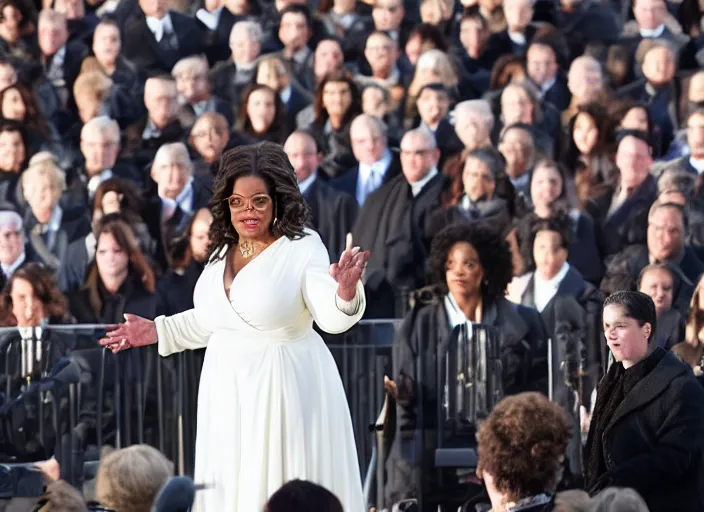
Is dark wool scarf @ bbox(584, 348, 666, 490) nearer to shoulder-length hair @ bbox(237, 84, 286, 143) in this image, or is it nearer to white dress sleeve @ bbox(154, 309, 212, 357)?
white dress sleeve @ bbox(154, 309, 212, 357)

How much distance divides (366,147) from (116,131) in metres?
1.71

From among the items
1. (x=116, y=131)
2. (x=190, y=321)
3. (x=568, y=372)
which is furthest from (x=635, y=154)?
(x=190, y=321)

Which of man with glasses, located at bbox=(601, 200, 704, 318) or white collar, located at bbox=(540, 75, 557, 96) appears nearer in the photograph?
man with glasses, located at bbox=(601, 200, 704, 318)

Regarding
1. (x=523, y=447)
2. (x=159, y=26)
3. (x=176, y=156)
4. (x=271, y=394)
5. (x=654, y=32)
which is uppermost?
(x=159, y=26)

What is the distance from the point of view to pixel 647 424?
5.40 m

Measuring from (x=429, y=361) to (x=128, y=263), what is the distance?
2.08m

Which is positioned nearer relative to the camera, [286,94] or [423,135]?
[423,135]

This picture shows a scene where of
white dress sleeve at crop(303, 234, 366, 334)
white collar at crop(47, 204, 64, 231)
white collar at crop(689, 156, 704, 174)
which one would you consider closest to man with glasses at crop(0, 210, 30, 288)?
white collar at crop(47, 204, 64, 231)

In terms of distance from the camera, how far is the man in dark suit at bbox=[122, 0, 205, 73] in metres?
11.2

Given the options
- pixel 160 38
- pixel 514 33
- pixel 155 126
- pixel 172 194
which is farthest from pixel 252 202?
pixel 160 38

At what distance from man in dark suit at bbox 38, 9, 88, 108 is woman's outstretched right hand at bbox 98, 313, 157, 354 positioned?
5.82 metres

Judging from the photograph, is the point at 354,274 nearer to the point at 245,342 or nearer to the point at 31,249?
the point at 245,342

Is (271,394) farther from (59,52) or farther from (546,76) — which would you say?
(59,52)

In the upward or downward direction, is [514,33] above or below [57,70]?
above
